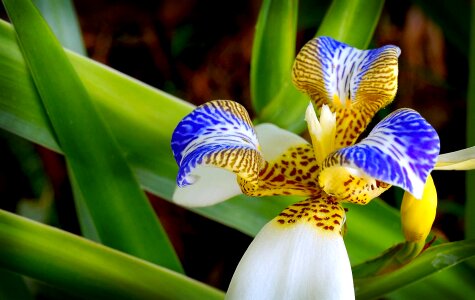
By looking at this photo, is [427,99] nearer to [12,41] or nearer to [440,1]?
[440,1]

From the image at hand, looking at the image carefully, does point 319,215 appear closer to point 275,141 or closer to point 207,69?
point 275,141

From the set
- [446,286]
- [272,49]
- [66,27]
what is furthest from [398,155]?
[66,27]

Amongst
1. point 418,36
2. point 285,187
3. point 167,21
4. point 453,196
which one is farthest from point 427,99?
point 285,187

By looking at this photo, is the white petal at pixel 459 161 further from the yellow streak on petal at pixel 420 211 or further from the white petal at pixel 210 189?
the white petal at pixel 210 189

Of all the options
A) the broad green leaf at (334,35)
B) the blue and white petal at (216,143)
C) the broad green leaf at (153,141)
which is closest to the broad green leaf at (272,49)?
the broad green leaf at (334,35)

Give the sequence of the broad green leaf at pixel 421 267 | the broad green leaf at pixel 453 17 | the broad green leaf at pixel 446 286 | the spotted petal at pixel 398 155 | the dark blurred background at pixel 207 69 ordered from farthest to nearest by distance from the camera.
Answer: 1. the dark blurred background at pixel 207 69
2. the broad green leaf at pixel 453 17
3. the broad green leaf at pixel 446 286
4. the broad green leaf at pixel 421 267
5. the spotted petal at pixel 398 155

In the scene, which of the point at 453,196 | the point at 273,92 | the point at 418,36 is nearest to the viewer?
the point at 273,92

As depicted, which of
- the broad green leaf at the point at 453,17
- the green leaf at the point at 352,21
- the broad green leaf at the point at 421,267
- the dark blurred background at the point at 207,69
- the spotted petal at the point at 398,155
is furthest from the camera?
the dark blurred background at the point at 207,69
